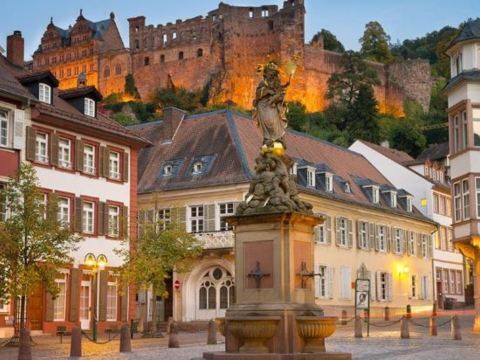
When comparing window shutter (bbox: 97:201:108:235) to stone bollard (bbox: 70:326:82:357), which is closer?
stone bollard (bbox: 70:326:82:357)

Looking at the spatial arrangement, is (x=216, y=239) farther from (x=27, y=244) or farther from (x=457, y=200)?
(x=27, y=244)

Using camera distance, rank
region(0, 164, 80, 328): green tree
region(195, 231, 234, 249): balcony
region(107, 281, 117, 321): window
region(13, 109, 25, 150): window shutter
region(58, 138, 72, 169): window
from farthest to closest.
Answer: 1. region(195, 231, 234, 249): balcony
2. region(107, 281, 117, 321): window
3. region(58, 138, 72, 169): window
4. region(13, 109, 25, 150): window shutter
5. region(0, 164, 80, 328): green tree

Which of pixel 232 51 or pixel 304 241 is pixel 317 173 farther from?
pixel 232 51

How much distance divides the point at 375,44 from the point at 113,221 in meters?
107

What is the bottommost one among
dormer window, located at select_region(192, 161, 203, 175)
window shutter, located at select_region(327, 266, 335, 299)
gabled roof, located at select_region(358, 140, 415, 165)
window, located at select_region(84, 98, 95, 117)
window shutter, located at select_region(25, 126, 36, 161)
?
window shutter, located at select_region(327, 266, 335, 299)

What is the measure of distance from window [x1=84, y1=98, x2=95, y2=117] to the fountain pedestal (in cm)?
2352

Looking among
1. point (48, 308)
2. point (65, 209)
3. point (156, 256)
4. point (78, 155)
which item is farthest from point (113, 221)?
point (48, 308)

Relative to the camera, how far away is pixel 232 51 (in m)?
119

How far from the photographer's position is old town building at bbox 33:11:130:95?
12850cm

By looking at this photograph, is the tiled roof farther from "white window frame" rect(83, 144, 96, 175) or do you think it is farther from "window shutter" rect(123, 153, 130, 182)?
"white window frame" rect(83, 144, 96, 175)

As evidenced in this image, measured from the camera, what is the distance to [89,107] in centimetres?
4050

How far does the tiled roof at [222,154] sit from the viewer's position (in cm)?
4516

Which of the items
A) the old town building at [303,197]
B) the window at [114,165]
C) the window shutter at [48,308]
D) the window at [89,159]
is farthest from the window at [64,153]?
the window shutter at [48,308]

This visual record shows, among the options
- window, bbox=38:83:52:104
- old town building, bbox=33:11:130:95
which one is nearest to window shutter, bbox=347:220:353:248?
window, bbox=38:83:52:104
